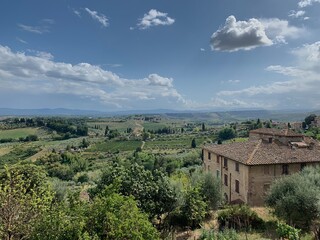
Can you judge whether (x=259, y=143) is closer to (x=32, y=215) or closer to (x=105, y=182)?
(x=105, y=182)

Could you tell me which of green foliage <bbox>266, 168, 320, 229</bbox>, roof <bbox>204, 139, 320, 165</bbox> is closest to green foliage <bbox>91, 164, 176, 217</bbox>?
green foliage <bbox>266, 168, 320, 229</bbox>

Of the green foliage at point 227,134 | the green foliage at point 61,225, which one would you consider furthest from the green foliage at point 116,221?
the green foliage at point 227,134

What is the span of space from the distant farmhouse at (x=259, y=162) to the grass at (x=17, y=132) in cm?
14011

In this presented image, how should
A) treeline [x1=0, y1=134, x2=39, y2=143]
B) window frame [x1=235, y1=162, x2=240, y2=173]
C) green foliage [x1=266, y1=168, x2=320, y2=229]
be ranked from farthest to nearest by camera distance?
1. treeline [x1=0, y1=134, x2=39, y2=143]
2. window frame [x1=235, y1=162, x2=240, y2=173]
3. green foliage [x1=266, y1=168, x2=320, y2=229]

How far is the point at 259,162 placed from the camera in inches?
1346

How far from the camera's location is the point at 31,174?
33375mm

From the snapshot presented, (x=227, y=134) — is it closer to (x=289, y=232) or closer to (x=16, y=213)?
(x=289, y=232)

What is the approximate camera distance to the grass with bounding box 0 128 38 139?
158375 mm

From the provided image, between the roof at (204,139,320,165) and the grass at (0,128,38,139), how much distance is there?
5571 inches

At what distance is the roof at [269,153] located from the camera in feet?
114

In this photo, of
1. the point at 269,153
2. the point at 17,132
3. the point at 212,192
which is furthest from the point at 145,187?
the point at 17,132

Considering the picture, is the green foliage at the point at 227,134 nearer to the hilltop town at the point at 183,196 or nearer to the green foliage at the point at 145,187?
the hilltop town at the point at 183,196

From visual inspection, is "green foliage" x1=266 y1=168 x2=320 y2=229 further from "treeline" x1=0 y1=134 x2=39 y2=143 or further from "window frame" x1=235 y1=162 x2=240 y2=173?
"treeline" x1=0 y1=134 x2=39 y2=143

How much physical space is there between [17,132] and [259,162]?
157 metres
